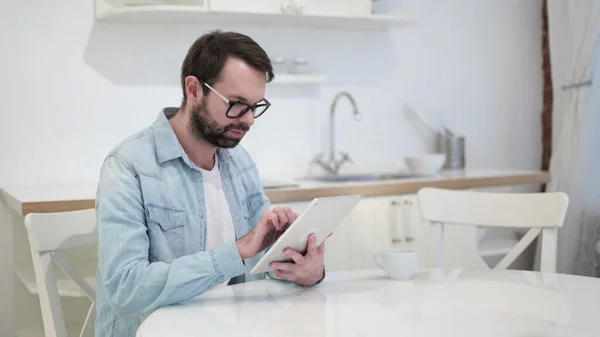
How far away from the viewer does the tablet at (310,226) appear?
1.61 metres

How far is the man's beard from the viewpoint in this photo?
6.41ft

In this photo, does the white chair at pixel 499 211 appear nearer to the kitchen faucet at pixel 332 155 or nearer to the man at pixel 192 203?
the man at pixel 192 203

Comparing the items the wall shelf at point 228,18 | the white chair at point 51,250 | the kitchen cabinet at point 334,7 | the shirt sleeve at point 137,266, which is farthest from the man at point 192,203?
the kitchen cabinet at point 334,7

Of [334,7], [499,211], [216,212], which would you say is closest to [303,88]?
[334,7]

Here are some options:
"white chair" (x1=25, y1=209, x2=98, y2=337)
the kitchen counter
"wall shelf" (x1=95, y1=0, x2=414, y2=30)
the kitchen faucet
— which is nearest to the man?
"white chair" (x1=25, y1=209, x2=98, y2=337)

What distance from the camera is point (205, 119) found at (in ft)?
6.43

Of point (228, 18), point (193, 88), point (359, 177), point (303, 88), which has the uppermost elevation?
point (228, 18)

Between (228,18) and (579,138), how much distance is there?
5.60ft

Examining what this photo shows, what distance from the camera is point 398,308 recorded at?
1595mm

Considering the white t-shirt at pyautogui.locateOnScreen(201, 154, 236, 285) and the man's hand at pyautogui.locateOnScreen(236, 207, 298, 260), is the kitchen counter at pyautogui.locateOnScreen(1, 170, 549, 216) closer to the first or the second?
the white t-shirt at pyautogui.locateOnScreen(201, 154, 236, 285)

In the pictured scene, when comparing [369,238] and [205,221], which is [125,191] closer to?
[205,221]

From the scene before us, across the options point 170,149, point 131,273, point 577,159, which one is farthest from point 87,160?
point 577,159

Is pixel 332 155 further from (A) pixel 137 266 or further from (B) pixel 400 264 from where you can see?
(A) pixel 137 266

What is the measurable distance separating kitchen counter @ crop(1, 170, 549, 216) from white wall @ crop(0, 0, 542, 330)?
274mm
